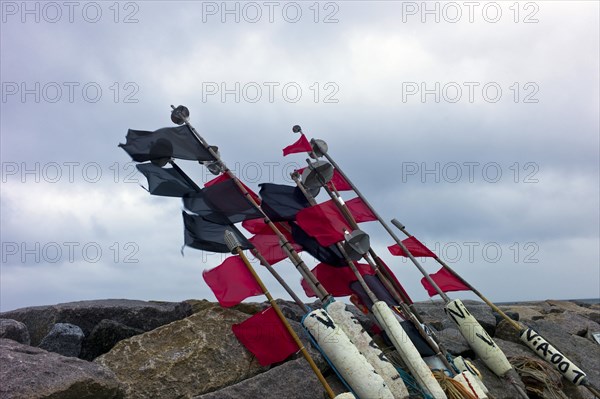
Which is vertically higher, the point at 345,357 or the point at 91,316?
Answer: the point at 91,316

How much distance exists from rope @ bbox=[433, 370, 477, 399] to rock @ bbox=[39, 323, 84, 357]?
12.5 ft

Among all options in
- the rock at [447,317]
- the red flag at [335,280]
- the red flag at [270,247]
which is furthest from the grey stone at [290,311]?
the rock at [447,317]

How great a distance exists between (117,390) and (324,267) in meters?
3.37

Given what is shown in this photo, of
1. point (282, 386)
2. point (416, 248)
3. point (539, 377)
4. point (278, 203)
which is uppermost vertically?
point (278, 203)

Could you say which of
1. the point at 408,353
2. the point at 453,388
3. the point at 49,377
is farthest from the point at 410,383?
the point at 49,377

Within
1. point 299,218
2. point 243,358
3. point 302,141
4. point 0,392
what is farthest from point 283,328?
point 302,141

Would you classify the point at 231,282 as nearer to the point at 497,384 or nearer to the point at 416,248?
the point at 416,248

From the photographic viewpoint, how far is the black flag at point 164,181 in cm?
829

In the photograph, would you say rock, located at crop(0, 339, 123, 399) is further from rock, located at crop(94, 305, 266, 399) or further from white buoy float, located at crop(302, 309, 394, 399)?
white buoy float, located at crop(302, 309, 394, 399)

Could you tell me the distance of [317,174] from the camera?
8695 mm

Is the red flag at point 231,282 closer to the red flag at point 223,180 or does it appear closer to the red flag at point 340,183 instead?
the red flag at point 223,180

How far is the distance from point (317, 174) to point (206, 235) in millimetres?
1714

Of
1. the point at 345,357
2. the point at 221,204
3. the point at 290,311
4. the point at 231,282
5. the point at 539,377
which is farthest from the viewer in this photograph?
the point at 290,311

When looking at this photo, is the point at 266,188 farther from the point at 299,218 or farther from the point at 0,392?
the point at 0,392
